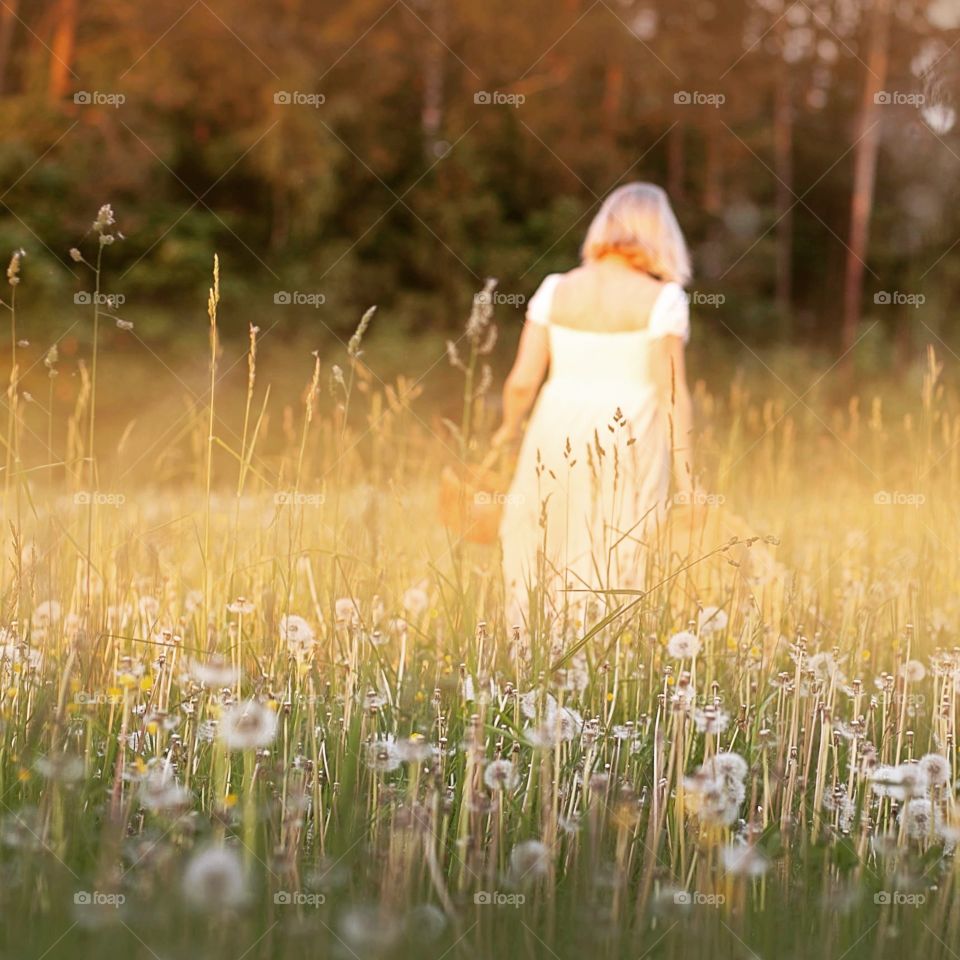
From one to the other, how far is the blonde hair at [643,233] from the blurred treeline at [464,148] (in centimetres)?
1168

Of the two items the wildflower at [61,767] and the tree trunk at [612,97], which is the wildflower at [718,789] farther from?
the tree trunk at [612,97]

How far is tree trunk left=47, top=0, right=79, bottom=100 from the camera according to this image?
691 inches

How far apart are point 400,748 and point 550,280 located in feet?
9.47

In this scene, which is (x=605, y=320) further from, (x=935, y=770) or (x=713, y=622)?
(x=935, y=770)

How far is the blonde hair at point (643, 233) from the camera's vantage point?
469 centimetres

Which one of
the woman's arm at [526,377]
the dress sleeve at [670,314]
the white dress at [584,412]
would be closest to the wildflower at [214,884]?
the white dress at [584,412]

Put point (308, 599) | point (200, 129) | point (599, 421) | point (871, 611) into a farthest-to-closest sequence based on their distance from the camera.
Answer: point (200, 129), point (599, 421), point (308, 599), point (871, 611)

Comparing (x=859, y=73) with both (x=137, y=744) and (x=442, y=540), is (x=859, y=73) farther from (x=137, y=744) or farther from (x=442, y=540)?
(x=137, y=744)

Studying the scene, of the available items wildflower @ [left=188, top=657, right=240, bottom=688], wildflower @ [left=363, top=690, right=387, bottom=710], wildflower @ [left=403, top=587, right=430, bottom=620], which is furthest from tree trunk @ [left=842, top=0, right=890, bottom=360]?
wildflower @ [left=188, top=657, right=240, bottom=688]

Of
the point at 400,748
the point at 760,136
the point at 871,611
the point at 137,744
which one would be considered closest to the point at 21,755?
the point at 137,744

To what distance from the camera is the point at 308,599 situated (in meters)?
3.58

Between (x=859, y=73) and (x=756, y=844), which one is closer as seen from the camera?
(x=756, y=844)

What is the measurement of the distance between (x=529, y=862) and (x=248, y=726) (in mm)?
500

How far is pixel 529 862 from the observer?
86.0 inches
